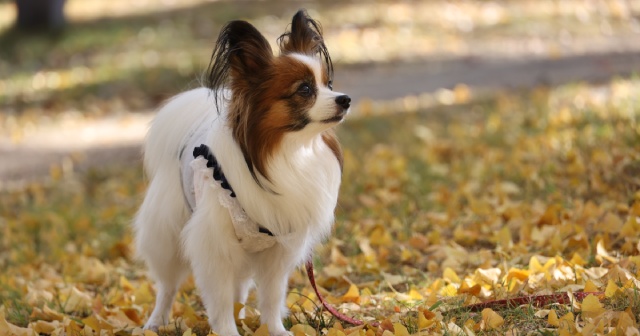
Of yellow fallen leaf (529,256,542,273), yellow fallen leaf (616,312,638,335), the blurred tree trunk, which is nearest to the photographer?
yellow fallen leaf (616,312,638,335)

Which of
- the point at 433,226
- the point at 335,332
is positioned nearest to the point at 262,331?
the point at 335,332

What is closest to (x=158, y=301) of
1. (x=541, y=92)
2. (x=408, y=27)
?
(x=541, y=92)

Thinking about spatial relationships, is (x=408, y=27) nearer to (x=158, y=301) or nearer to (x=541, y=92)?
(x=541, y=92)

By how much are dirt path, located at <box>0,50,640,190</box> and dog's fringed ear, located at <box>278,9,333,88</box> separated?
5.71 metres

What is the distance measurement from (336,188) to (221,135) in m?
0.56

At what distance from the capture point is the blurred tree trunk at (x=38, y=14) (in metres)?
16.0

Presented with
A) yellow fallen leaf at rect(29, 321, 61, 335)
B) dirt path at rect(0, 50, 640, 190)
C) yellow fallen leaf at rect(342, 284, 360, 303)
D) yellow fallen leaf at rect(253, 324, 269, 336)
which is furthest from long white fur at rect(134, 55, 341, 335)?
dirt path at rect(0, 50, 640, 190)

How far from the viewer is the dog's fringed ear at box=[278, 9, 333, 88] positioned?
12.5 feet

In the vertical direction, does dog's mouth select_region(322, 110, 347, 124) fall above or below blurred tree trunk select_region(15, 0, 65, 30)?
above

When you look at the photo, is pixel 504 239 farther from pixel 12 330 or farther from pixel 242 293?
pixel 12 330

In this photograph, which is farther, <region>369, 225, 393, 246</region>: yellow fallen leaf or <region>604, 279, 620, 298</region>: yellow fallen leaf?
<region>369, 225, 393, 246</region>: yellow fallen leaf

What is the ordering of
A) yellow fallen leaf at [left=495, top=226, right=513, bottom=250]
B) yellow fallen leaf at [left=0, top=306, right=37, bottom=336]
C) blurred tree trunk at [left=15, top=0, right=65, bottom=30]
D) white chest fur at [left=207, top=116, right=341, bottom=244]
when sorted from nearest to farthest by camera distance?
white chest fur at [left=207, top=116, right=341, bottom=244]
yellow fallen leaf at [left=0, top=306, right=37, bottom=336]
yellow fallen leaf at [left=495, top=226, right=513, bottom=250]
blurred tree trunk at [left=15, top=0, right=65, bottom=30]

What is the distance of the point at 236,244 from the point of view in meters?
3.84

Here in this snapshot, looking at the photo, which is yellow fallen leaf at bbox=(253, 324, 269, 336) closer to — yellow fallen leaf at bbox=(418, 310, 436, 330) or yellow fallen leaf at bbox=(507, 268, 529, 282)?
yellow fallen leaf at bbox=(418, 310, 436, 330)
